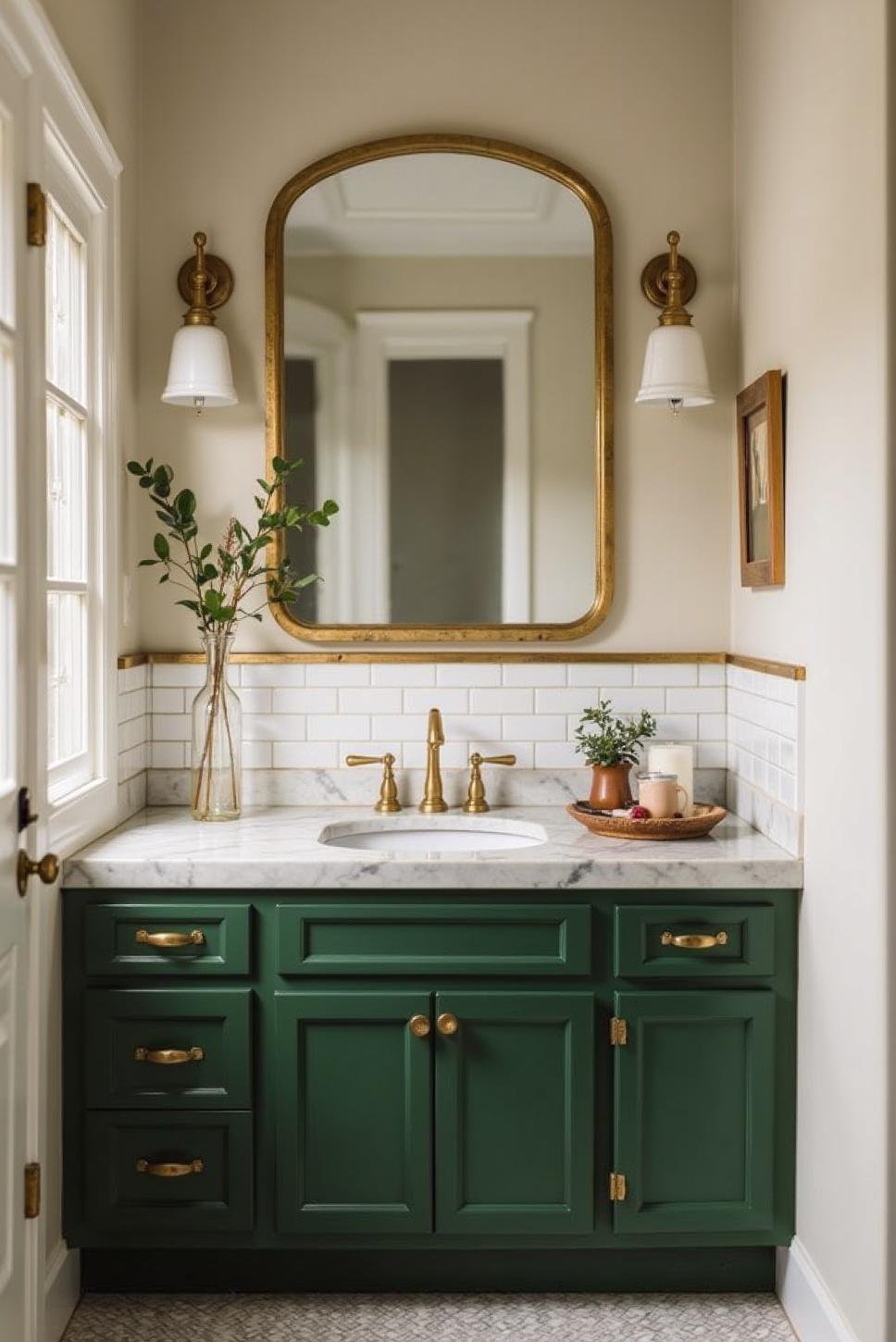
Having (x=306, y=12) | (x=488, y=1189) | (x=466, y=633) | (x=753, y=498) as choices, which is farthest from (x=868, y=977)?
(x=306, y=12)

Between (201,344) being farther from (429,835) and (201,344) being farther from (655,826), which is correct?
(655,826)

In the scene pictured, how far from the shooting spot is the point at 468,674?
3240 mm

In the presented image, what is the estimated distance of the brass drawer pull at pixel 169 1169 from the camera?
8.50 ft

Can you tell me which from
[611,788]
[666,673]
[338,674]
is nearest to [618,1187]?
[611,788]

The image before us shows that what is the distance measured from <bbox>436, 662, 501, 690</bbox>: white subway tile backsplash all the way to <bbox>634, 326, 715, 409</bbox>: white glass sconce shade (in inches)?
29.9

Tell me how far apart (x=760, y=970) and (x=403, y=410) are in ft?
5.12

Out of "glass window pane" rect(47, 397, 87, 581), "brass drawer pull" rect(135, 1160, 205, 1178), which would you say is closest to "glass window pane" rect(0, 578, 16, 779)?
"glass window pane" rect(47, 397, 87, 581)

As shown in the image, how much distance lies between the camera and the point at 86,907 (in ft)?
8.51

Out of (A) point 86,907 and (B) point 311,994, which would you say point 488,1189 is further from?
(A) point 86,907

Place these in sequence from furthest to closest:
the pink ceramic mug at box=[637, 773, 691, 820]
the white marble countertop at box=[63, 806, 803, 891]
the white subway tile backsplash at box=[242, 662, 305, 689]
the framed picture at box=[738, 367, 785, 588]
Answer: the white subway tile backsplash at box=[242, 662, 305, 689] < the pink ceramic mug at box=[637, 773, 691, 820] < the framed picture at box=[738, 367, 785, 588] < the white marble countertop at box=[63, 806, 803, 891]

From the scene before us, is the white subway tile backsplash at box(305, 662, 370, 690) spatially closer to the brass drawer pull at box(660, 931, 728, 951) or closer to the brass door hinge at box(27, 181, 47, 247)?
the brass drawer pull at box(660, 931, 728, 951)

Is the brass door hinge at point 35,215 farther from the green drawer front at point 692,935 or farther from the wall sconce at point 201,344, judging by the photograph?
the green drawer front at point 692,935

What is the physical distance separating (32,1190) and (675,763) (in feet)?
5.13

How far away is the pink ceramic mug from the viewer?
2830 millimetres
